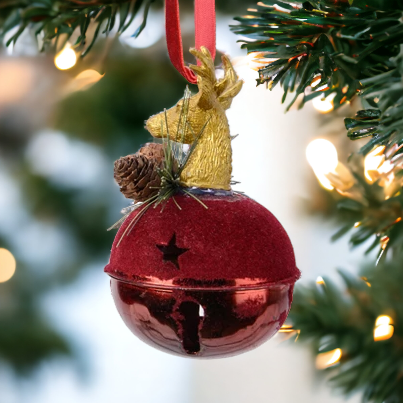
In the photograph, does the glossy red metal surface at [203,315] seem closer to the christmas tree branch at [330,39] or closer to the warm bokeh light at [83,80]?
the christmas tree branch at [330,39]

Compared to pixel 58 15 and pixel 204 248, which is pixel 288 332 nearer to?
pixel 204 248

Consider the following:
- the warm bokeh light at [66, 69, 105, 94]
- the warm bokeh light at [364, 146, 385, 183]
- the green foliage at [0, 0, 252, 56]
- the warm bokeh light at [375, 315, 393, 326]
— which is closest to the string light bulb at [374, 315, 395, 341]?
the warm bokeh light at [375, 315, 393, 326]

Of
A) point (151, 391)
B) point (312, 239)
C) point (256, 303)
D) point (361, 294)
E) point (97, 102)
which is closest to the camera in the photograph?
point (256, 303)

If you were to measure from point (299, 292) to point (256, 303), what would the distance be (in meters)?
0.23

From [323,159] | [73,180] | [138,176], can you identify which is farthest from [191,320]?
[73,180]

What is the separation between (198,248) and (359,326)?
0.27 m

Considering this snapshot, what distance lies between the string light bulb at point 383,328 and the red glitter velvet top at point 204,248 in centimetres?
19

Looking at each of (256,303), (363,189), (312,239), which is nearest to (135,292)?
(256,303)

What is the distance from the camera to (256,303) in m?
0.31

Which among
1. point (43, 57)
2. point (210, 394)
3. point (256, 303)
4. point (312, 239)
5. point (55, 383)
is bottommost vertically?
point (210, 394)

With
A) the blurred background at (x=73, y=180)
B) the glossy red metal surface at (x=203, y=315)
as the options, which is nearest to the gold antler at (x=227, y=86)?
the glossy red metal surface at (x=203, y=315)

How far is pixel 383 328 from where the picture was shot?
0.47m

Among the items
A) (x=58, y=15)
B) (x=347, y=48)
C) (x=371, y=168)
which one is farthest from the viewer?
(x=371, y=168)

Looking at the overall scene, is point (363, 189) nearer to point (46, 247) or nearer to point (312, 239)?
point (312, 239)
